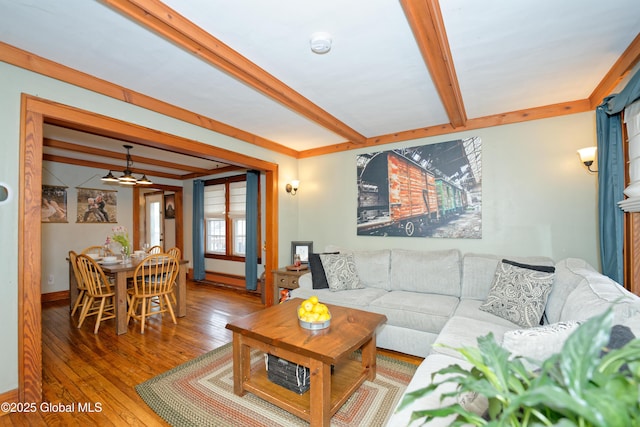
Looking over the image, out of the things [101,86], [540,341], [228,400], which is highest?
[101,86]

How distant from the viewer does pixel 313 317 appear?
203cm

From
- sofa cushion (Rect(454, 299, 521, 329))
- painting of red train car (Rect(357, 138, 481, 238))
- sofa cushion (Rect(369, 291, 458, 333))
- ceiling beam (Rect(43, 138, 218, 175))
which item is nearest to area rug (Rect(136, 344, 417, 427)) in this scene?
sofa cushion (Rect(369, 291, 458, 333))

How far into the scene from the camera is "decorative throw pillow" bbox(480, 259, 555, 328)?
214cm

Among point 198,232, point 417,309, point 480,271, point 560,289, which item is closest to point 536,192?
point 480,271

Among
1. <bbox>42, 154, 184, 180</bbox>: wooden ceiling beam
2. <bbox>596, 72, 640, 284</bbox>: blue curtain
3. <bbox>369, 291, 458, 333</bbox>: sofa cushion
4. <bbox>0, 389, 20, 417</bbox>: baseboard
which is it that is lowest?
<bbox>0, 389, 20, 417</bbox>: baseboard

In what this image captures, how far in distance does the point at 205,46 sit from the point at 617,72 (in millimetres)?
3062

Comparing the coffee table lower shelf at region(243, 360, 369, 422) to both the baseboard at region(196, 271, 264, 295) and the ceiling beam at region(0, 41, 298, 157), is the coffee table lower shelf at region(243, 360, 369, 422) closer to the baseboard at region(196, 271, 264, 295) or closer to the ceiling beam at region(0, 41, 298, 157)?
the ceiling beam at region(0, 41, 298, 157)

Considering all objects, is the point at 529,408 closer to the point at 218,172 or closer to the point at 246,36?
the point at 246,36

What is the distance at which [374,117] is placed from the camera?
3248mm

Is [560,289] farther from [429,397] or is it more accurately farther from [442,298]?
[429,397]

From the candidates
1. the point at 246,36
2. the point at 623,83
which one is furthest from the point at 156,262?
the point at 623,83

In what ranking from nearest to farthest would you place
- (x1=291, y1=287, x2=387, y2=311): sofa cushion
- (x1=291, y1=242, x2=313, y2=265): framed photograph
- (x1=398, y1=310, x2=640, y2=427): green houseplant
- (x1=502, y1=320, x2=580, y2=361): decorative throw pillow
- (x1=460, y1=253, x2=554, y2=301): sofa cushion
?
(x1=398, y1=310, x2=640, y2=427): green houseplant
(x1=502, y1=320, x2=580, y2=361): decorative throw pillow
(x1=460, y1=253, x2=554, y2=301): sofa cushion
(x1=291, y1=287, x2=387, y2=311): sofa cushion
(x1=291, y1=242, x2=313, y2=265): framed photograph

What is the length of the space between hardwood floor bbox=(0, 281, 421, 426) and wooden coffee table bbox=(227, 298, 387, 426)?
1.99ft

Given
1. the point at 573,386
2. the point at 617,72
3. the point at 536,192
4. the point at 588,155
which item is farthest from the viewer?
the point at 536,192
